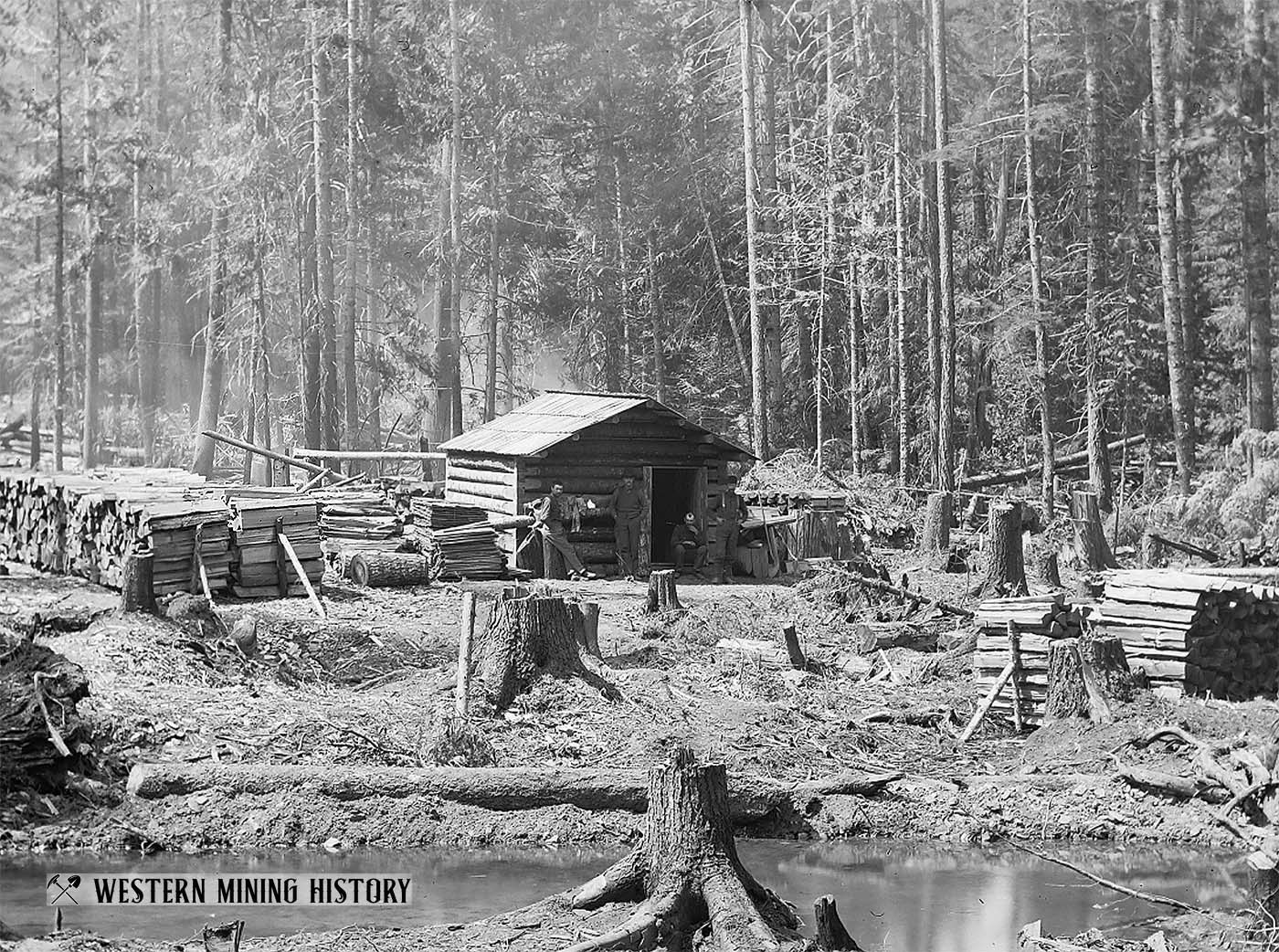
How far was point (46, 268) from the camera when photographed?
52.8 metres

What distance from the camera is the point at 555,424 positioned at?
982 inches

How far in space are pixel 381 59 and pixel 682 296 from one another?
35.0ft

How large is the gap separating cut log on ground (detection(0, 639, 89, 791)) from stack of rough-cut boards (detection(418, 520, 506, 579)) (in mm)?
10858

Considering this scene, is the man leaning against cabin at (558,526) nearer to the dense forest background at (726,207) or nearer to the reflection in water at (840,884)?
the dense forest background at (726,207)

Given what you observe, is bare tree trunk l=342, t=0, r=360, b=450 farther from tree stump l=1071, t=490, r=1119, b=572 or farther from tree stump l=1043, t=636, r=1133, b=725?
tree stump l=1043, t=636, r=1133, b=725

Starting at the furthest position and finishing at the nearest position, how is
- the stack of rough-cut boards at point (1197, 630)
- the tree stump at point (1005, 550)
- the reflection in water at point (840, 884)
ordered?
the tree stump at point (1005, 550) → the stack of rough-cut boards at point (1197, 630) → the reflection in water at point (840, 884)

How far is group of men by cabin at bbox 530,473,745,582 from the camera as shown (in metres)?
23.6

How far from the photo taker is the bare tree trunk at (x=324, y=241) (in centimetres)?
3434

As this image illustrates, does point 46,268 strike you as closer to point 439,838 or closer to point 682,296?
point 682,296

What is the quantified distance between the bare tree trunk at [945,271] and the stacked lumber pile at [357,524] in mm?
11220

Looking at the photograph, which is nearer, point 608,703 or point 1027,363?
point 608,703

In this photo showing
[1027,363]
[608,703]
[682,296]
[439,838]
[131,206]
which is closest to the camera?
[439,838]

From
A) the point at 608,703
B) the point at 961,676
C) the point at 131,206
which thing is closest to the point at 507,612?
the point at 608,703

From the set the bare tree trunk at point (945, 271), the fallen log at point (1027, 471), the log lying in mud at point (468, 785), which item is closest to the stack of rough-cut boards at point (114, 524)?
the log lying in mud at point (468, 785)
